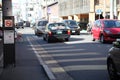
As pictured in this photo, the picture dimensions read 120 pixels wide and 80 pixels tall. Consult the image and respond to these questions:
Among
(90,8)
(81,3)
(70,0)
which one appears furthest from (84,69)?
(70,0)

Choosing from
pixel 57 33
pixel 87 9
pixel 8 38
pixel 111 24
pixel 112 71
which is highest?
pixel 87 9

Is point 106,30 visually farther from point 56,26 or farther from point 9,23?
point 9,23

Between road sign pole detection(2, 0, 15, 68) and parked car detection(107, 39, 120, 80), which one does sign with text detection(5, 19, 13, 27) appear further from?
parked car detection(107, 39, 120, 80)

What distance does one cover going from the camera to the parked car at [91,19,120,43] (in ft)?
83.8

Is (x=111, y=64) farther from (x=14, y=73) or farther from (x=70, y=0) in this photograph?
(x=70, y=0)

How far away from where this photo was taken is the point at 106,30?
85.5 feet

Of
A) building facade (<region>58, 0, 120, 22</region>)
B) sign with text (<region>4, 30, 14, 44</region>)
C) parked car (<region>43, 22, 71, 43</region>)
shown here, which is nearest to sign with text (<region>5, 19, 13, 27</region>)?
sign with text (<region>4, 30, 14, 44</region>)

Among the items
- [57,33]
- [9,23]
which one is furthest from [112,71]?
[57,33]

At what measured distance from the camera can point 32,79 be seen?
37.4ft

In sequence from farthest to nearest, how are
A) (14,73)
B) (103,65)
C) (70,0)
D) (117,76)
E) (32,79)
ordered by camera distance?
(70,0) < (103,65) < (14,73) < (32,79) < (117,76)

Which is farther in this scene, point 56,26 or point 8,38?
point 56,26

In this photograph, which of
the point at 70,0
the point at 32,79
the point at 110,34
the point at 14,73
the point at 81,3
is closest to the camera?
the point at 32,79

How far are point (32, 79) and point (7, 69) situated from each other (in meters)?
2.28

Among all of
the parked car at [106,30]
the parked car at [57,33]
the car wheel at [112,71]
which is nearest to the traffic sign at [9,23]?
the car wheel at [112,71]
